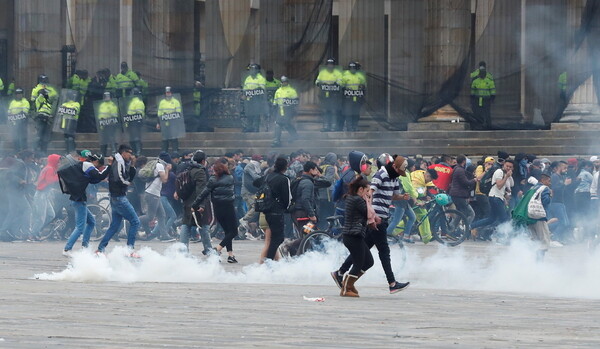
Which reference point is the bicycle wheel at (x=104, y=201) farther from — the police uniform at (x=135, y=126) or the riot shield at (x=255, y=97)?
the riot shield at (x=255, y=97)

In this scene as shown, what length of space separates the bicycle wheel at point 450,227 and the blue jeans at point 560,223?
1.78 metres

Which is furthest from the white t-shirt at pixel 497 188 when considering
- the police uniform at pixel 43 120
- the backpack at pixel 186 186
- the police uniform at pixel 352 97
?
the police uniform at pixel 43 120

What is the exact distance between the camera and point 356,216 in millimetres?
17859

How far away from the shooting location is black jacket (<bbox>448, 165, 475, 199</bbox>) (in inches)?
1153

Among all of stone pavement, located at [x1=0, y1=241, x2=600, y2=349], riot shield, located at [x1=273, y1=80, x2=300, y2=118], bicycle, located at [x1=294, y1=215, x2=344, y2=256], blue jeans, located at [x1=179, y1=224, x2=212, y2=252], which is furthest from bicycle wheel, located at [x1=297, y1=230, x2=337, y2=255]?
riot shield, located at [x1=273, y1=80, x2=300, y2=118]

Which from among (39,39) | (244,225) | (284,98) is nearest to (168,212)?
(244,225)

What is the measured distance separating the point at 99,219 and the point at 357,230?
40.5 ft

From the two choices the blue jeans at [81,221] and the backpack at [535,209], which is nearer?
the backpack at [535,209]

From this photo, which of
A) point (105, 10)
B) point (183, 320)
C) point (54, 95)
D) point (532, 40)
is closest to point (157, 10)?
point (105, 10)

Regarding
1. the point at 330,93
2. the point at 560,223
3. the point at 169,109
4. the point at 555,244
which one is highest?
the point at 330,93

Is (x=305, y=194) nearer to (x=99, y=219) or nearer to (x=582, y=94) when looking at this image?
(x=99, y=219)

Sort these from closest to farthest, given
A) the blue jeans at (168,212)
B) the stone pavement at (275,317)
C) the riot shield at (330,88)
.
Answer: the stone pavement at (275,317) < the blue jeans at (168,212) < the riot shield at (330,88)

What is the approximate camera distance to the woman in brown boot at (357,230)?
17781mm

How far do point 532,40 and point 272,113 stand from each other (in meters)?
6.68
